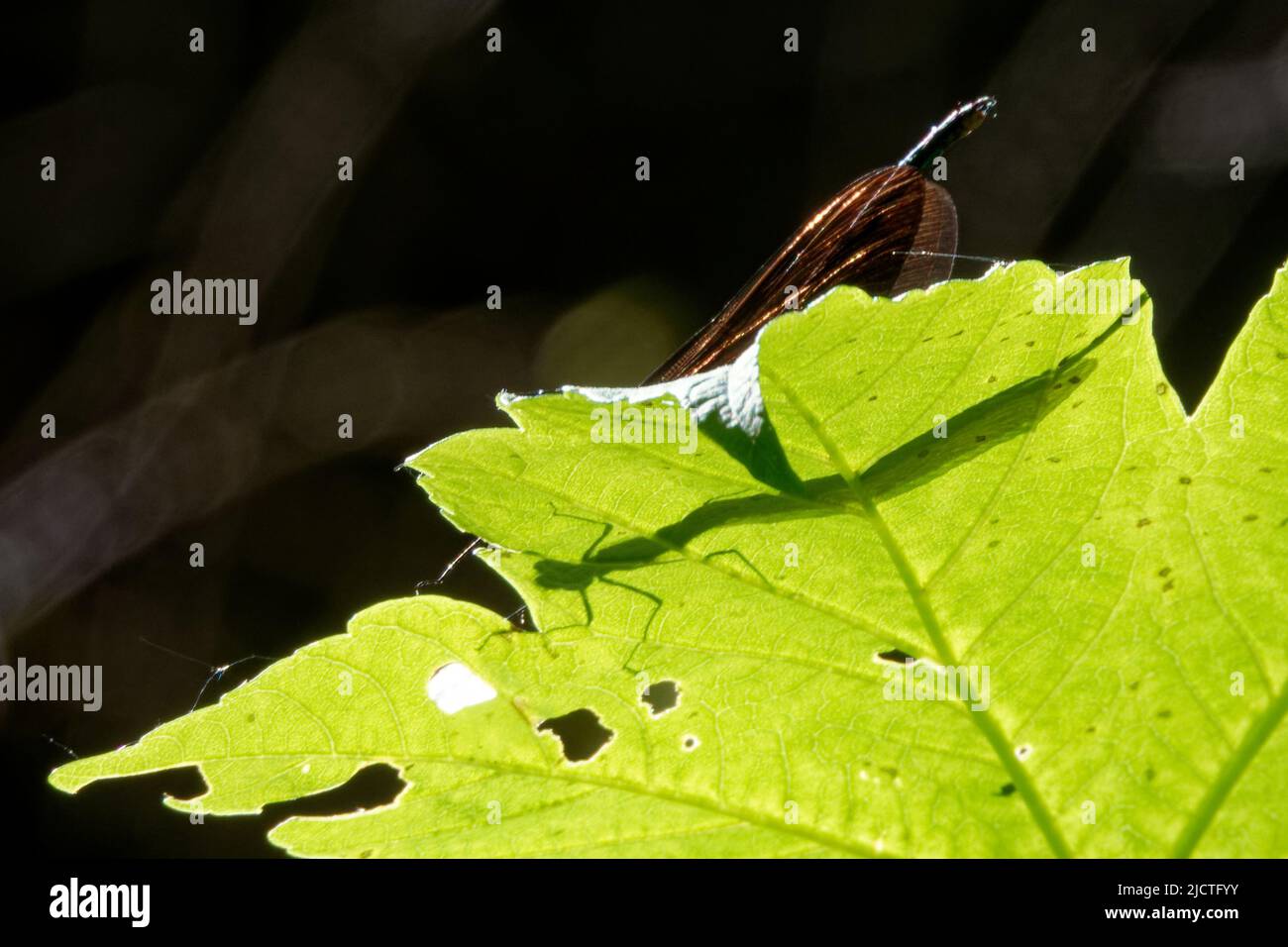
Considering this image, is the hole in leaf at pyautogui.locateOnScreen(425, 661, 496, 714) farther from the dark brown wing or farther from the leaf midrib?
the dark brown wing

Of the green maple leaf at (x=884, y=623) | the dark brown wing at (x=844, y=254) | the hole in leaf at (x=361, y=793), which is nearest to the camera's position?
the green maple leaf at (x=884, y=623)

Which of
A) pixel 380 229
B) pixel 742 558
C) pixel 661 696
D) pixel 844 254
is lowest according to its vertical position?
pixel 661 696

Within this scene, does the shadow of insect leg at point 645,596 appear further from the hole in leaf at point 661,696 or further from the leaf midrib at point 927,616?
the leaf midrib at point 927,616

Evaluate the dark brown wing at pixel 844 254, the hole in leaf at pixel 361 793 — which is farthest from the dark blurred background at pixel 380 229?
the dark brown wing at pixel 844 254

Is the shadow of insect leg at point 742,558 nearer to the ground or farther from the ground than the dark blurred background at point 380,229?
nearer to the ground

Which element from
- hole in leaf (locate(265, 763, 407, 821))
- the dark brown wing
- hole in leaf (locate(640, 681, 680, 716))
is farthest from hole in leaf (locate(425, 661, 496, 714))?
hole in leaf (locate(265, 763, 407, 821))

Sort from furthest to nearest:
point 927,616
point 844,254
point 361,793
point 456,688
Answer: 1. point 361,793
2. point 844,254
3. point 456,688
4. point 927,616

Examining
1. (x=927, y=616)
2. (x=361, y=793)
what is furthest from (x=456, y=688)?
(x=361, y=793)

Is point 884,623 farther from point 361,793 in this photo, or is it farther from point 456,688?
point 361,793

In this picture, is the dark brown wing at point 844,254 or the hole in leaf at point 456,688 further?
the dark brown wing at point 844,254
